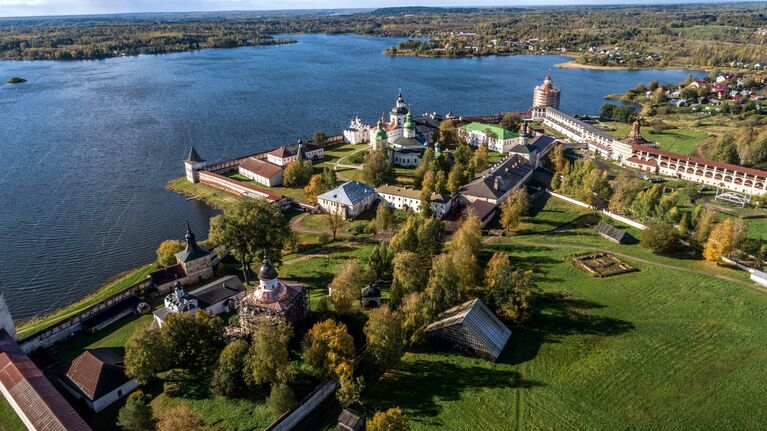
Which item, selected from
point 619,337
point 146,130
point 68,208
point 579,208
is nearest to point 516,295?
point 619,337

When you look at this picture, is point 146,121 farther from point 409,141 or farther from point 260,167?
point 409,141

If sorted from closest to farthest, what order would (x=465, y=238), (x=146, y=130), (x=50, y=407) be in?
(x=50, y=407) → (x=465, y=238) → (x=146, y=130)

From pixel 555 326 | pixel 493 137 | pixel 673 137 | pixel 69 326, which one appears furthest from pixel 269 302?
pixel 673 137

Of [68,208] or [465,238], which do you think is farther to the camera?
[68,208]

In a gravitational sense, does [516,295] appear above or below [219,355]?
above

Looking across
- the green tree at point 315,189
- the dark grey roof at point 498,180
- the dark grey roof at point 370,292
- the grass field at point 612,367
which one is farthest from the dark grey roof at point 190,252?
the dark grey roof at point 498,180

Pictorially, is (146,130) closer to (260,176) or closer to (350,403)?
(260,176)
